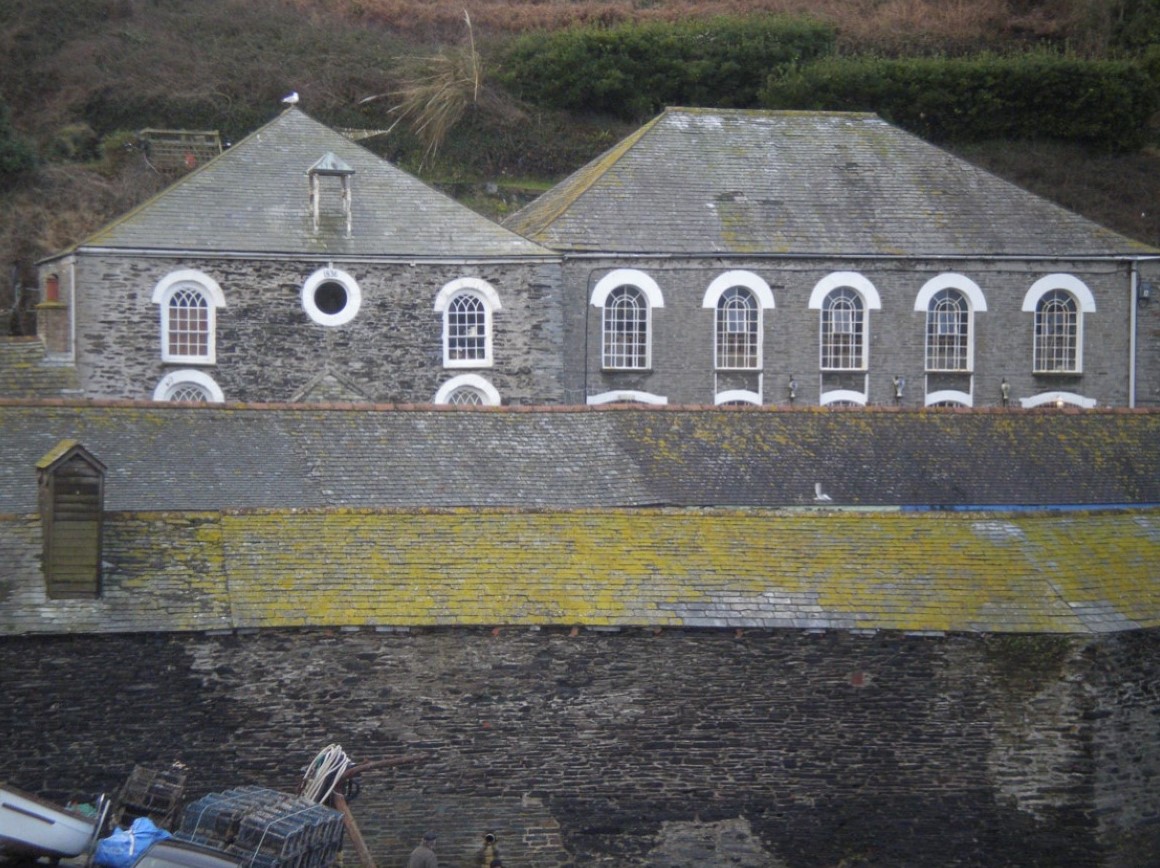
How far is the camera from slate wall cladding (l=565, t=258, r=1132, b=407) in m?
32.9

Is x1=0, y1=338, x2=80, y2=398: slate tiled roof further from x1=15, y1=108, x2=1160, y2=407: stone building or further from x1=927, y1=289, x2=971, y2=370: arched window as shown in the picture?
x1=927, y1=289, x2=971, y2=370: arched window

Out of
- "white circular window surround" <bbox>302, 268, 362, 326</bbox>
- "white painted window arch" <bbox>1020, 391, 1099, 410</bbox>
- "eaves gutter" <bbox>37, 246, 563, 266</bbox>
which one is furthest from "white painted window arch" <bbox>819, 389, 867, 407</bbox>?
"white circular window surround" <bbox>302, 268, 362, 326</bbox>

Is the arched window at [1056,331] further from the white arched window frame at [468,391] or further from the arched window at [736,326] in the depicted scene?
the white arched window frame at [468,391]

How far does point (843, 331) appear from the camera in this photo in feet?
112

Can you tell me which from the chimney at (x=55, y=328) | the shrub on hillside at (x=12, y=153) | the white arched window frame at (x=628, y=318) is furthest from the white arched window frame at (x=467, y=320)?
the shrub on hillside at (x=12, y=153)

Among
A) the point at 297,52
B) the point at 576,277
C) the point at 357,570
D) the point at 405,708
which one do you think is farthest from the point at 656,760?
the point at 297,52

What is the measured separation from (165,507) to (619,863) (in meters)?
8.61

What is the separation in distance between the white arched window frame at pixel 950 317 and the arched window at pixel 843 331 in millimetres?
1281

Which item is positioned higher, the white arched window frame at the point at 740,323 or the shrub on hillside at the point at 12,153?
the shrub on hillside at the point at 12,153

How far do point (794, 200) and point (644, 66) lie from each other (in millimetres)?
13552

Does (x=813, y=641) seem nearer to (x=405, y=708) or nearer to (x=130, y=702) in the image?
(x=405, y=708)

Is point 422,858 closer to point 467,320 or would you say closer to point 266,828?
point 266,828

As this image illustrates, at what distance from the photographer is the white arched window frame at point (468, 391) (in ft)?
103

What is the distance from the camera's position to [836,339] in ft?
112
